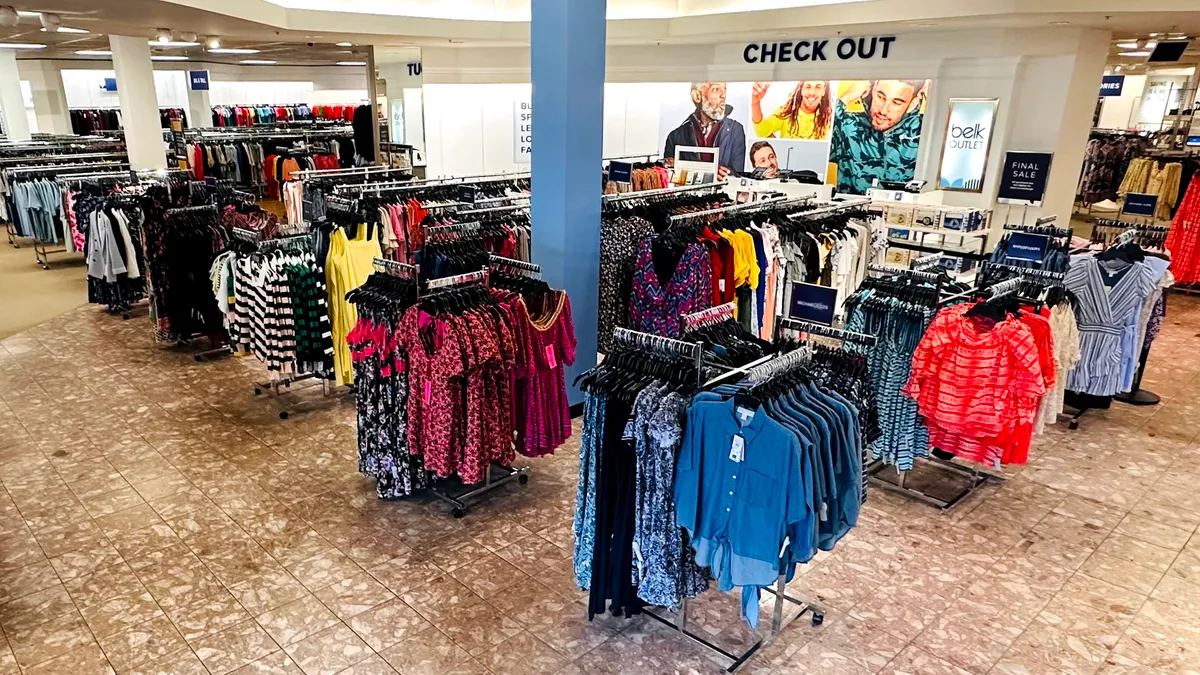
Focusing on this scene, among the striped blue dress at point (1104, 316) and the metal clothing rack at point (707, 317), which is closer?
the metal clothing rack at point (707, 317)

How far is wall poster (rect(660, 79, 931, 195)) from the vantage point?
405 inches

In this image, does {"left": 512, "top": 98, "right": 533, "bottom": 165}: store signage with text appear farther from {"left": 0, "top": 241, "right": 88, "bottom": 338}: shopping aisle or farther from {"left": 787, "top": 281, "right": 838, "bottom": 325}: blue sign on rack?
{"left": 787, "top": 281, "right": 838, "bottom": 325}: blue sign on rack

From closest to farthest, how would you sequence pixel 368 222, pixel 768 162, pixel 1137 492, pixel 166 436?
pixel 1137 492
pixel 166 436
pixel 368 222
pixel 768 162

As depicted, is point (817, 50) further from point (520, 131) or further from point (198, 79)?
point (198, 79)

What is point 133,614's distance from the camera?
3814 mm

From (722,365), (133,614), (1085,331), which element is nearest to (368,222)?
(133,614)

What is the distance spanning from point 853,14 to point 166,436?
26.7 ft

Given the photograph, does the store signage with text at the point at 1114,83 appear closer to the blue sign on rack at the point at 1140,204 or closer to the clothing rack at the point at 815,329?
the blue sign on rack at the point at 1140,204

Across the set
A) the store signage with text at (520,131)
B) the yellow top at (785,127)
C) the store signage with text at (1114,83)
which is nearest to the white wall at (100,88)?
the store signage with text at (520,131)

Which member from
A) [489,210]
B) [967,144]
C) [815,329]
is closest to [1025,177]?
[967,144]

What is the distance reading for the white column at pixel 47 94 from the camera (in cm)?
1822

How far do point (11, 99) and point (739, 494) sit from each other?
18.9 m

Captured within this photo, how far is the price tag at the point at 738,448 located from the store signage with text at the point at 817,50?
8.92 m

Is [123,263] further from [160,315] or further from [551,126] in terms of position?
[551,126]
